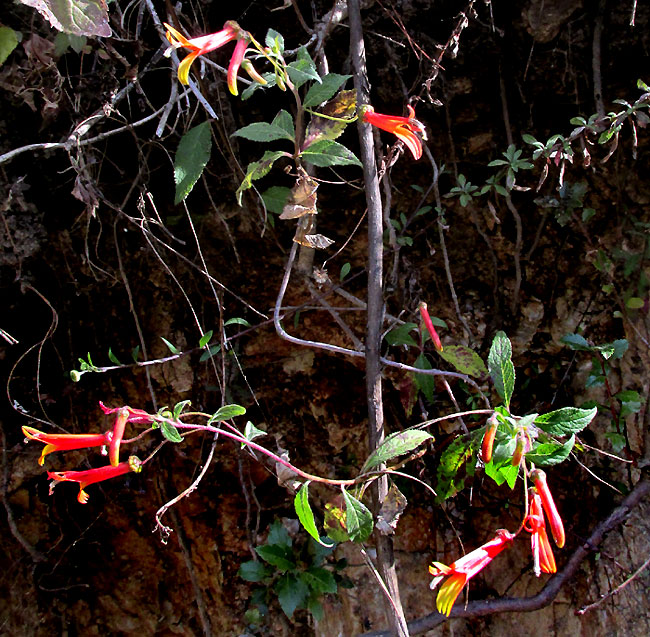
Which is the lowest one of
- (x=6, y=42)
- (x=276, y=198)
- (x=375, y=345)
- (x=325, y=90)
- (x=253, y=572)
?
(x=253, y=572)

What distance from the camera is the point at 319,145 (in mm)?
1148

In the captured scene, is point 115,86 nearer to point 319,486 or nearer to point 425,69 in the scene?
point 425,69

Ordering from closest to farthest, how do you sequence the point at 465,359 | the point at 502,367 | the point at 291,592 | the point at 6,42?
the point at 502,367 < the point at 465,359 < the point at 6,42 < the point at 291,592

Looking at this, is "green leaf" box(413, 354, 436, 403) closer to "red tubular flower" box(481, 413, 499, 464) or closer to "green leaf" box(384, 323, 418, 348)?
"green leaf" box(384, 323, 418, 348)

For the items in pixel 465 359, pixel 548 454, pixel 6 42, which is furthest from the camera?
pixel 6 42

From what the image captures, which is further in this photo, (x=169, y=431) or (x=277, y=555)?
(x=277, y=555)

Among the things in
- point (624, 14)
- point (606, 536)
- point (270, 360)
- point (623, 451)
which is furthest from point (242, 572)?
point (624, 14)

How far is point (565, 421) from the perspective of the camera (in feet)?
3.33

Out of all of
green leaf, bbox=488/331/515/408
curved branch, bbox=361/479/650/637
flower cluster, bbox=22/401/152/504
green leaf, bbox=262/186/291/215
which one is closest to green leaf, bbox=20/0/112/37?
green leaf, bbox=262/186/291/215

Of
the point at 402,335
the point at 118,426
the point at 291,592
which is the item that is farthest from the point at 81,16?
the point at 291,592

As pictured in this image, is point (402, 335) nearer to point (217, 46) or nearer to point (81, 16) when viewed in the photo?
point (217, 46)

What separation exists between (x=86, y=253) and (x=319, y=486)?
916 mm

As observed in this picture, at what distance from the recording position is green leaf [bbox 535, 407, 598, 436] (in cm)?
100

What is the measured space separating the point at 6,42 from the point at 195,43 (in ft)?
2.36
